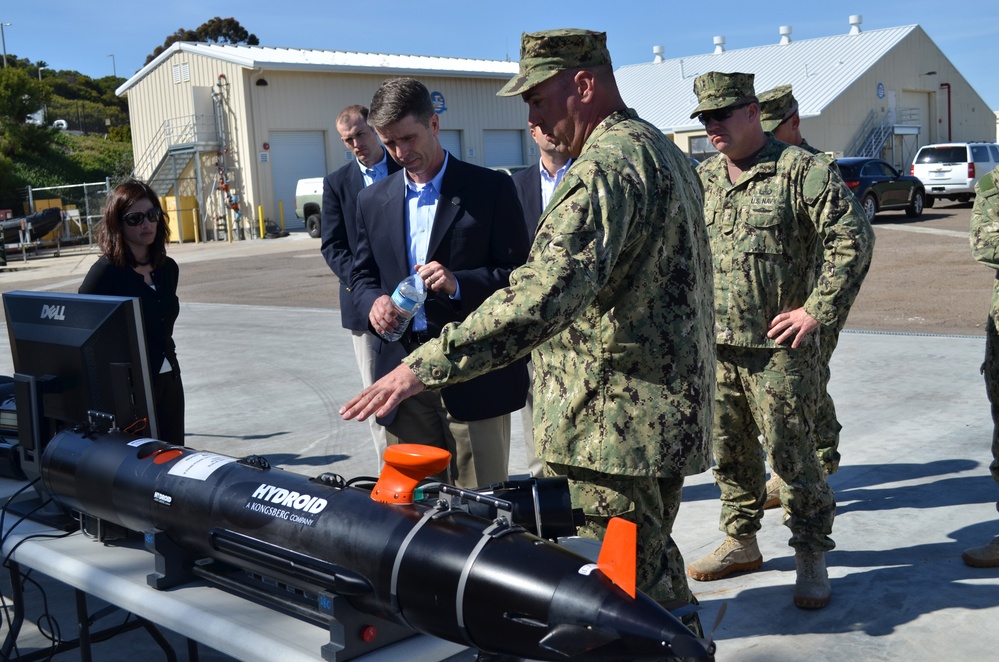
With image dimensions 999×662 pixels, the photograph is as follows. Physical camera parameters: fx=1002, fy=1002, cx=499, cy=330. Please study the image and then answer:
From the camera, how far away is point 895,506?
193 inches

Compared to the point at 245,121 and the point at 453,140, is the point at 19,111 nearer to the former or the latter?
the point at 245,121

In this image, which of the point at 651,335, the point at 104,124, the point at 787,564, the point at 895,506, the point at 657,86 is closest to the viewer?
the point at 651,335

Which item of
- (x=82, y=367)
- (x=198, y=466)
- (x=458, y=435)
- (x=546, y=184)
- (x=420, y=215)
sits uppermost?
(x=546, y=184)

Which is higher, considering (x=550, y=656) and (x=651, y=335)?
(x=651, y=335)

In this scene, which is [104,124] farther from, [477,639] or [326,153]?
[477,639]

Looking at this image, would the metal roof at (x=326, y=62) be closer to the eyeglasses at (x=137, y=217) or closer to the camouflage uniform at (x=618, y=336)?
the eyeglasses at (x=137, y=217)

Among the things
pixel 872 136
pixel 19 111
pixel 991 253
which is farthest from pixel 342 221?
pixel 19 111

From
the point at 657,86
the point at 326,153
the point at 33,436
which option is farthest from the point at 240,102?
the point at 33,436

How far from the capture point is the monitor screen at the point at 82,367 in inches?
123

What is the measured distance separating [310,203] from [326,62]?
6.82 metres

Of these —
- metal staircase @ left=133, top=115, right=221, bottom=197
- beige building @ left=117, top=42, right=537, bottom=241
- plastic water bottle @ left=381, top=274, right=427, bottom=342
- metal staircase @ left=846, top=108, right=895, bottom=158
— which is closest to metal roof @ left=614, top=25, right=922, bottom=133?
metal staircase @ left=846, top=108, right=895, bottom=158

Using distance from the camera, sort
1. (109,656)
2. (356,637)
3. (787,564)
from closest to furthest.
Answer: (356,637) → (109,656) → (787,564)

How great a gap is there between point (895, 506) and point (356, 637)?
3.52 metres

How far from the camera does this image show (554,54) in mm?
2398
